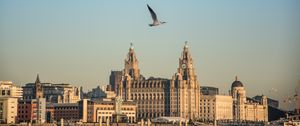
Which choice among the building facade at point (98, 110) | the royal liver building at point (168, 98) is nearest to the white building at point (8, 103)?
the building facade at point (98, 110)

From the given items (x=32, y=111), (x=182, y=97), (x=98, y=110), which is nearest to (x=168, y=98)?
(x=182, y=97)

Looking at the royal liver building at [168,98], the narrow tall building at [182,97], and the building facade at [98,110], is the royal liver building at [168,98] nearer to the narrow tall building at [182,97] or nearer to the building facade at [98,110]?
the narrow tall building at [182,97]

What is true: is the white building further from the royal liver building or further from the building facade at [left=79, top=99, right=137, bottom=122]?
the royal liver building

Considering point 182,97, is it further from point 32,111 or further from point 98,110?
point 32,111

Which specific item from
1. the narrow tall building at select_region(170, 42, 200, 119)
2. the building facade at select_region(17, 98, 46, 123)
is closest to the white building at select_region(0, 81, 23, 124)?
the building facade at select_region(17, 98, 46, 123)

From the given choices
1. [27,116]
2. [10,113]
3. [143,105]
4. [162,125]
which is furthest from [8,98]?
[143,105]

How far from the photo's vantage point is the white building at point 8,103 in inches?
5335

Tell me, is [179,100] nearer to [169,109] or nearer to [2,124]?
[169,109]

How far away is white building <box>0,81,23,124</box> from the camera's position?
445 feet

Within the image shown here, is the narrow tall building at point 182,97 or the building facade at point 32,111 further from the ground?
the narrow tall building at point 182,97

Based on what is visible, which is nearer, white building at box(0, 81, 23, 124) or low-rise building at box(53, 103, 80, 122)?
white building at box(0, 81, 23, 124)

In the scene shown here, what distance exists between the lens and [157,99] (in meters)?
198

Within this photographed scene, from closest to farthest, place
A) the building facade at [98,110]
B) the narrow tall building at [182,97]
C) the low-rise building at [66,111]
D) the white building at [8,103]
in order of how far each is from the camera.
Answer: the white building at [8,103]
the building facade at [98,110]
the low-rise building at [66,111]
the narrow tall building at [182,97]

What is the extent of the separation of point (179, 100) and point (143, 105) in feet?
31.3
